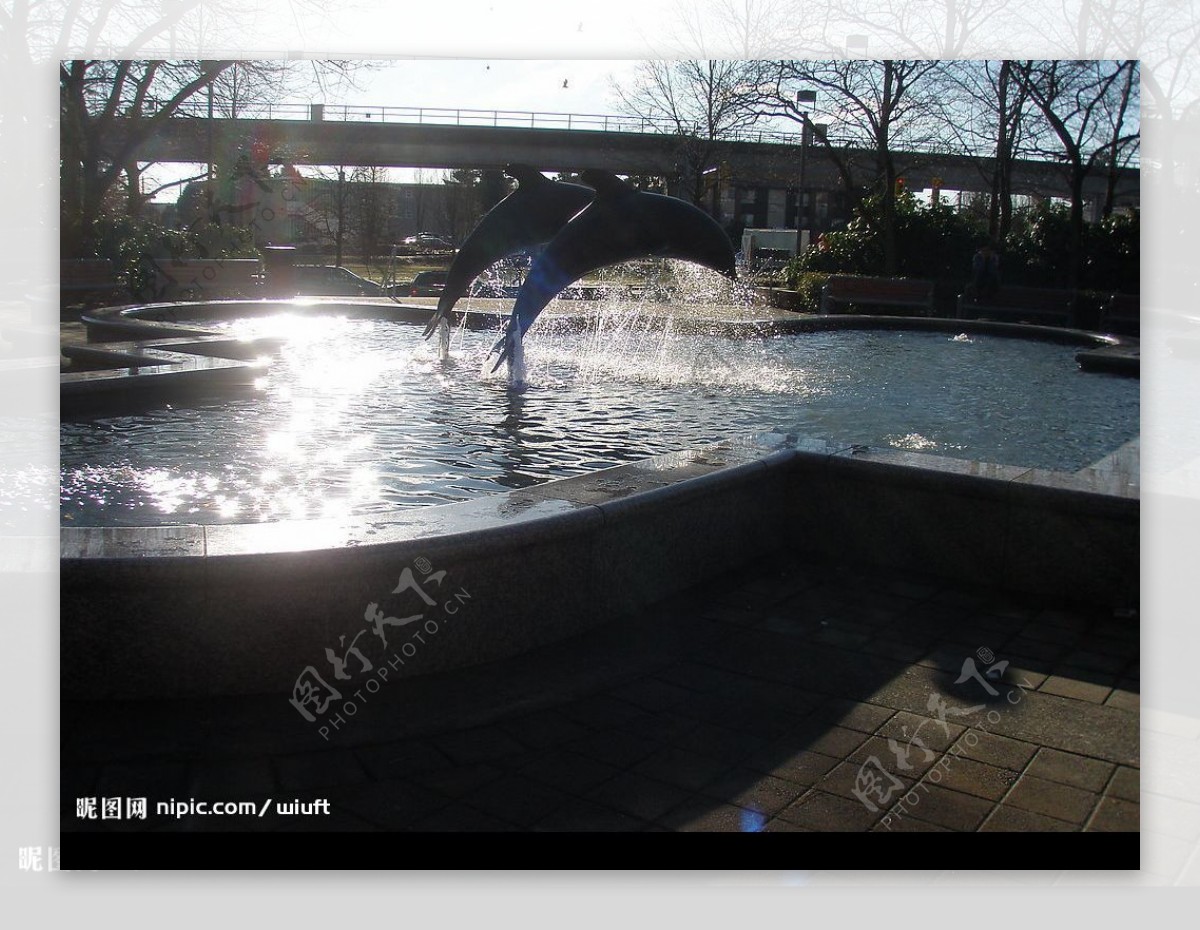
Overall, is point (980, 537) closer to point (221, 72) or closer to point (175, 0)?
point (175, 0)

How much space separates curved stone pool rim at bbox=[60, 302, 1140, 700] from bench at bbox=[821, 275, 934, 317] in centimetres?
1895

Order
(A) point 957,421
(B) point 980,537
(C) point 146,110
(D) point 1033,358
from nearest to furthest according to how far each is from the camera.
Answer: (B) point 980,537 → (A) point 957,421 → (D) point 1033,358 → (C) point 146,110

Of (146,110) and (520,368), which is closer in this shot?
(520,368)

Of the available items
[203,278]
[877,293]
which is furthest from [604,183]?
[203,278]

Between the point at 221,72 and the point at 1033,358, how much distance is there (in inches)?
853

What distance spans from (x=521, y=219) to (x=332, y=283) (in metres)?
22.1

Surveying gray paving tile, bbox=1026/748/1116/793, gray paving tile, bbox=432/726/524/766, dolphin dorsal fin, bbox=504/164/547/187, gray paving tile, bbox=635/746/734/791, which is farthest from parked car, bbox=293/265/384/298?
gray paving tile, bbox=1026/748/1116/793

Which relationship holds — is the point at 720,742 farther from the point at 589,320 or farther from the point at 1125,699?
the point at 589,320

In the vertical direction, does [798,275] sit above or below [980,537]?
above

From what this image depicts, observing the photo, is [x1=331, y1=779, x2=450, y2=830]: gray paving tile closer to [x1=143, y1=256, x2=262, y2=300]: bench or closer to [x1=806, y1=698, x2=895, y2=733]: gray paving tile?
[x1=806, y1=698, x2=895, y2=733]: gray paving tile

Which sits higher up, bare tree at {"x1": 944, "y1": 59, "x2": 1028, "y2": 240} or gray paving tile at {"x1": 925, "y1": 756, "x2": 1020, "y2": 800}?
bare tree at {"x1": 944, "y1": 59, "x2": 1028, "y2": 240}

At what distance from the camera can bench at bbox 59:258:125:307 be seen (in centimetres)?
2239

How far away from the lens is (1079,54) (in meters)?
18.1
